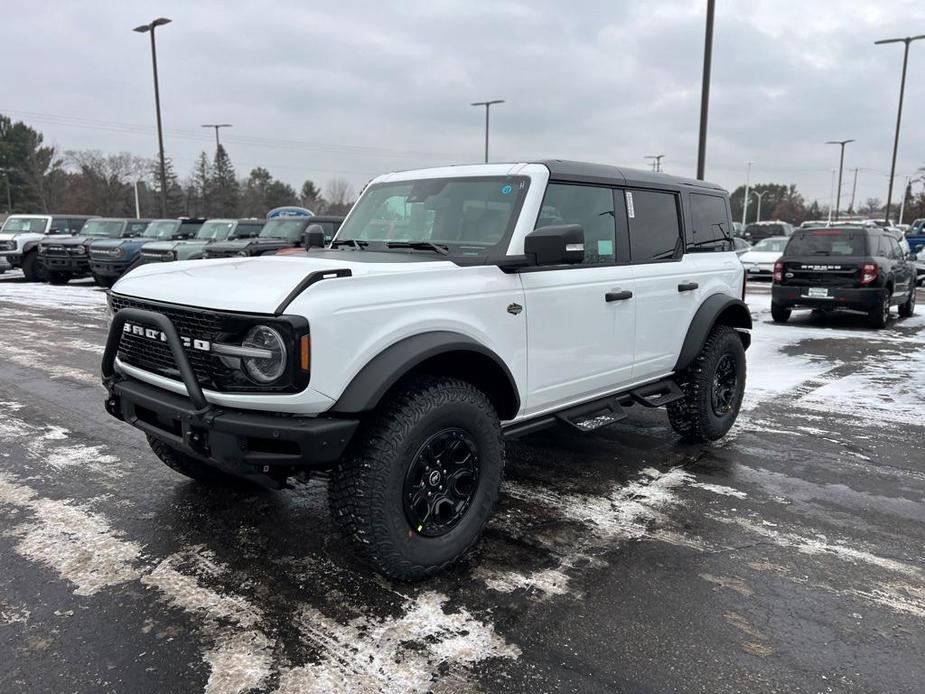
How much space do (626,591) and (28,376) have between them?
6.91 meters

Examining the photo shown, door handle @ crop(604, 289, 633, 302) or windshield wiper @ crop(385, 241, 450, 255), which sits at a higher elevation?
windshield wiper @ crop(385, 241, 450, 255)

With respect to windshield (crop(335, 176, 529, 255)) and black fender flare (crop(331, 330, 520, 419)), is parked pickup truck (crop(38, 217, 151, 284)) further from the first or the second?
black fender flare (crop(331, 330, 520, 419))

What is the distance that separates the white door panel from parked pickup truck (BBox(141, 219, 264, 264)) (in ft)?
43.4

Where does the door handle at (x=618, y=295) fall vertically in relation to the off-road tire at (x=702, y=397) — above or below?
above

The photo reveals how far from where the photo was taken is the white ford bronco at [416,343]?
108 inches

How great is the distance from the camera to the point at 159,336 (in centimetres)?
308

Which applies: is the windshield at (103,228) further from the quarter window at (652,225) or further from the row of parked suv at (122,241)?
the quarter window at (652,225)

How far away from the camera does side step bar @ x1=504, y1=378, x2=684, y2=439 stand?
3.82 meters

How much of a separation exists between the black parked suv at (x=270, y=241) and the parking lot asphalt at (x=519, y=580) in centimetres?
938

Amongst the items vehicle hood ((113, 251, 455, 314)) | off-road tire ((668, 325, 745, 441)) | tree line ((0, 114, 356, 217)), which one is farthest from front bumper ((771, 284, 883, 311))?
tree line ((0, 114, 356, 217))

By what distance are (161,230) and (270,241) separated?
623 cm

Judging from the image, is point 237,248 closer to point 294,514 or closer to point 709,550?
point 294,514

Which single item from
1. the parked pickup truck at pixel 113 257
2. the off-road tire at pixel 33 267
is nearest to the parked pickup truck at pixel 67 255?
the off-road tire at pixel 33 267

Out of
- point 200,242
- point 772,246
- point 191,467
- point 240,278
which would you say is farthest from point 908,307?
point 200,242
